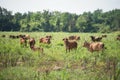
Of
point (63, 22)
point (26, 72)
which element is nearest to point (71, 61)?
point (26, 72)

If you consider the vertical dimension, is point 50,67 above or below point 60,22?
below

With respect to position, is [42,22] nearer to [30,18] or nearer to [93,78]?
[30,18]

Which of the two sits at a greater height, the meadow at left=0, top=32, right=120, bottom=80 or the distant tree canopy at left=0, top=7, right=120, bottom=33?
the distant tree canopy at left=0, top=7, right=120, bottom=33

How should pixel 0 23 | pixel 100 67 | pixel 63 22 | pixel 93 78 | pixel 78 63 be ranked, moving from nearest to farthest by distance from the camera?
1. pixel 93 78
2. pixel 100 67
3. pixel 78 63
4. pixel 0 23
5. pixel 63 22

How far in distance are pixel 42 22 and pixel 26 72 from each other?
62338mm

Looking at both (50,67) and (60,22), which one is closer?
(50,67)

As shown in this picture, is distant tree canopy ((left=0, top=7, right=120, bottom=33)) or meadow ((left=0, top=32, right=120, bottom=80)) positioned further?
distant tree canopy ((left=0, top=7, right=120, bottom=33))

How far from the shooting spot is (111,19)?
235 ft

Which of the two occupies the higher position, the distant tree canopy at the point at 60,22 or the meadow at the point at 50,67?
the distant tree canopy at the point at 60,22

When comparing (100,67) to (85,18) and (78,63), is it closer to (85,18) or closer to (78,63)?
(78,63)

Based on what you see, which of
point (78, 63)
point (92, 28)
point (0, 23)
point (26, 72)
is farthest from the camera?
point (92, 28)

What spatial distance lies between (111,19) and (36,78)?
222ft

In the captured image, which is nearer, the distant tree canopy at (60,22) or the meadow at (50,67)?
the meadow at (50,67)

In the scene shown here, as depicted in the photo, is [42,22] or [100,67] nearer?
[100,67]
